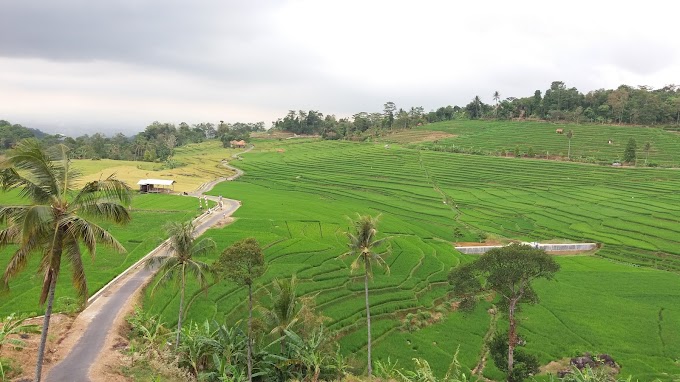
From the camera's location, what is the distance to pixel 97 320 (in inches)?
829

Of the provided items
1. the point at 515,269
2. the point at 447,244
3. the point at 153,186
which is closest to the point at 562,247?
the point at 447,244

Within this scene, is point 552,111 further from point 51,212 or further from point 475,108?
point 51,212

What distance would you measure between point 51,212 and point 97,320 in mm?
11636

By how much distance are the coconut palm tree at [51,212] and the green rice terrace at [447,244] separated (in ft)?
37.0

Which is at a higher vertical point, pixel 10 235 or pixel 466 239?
pixel 10 235

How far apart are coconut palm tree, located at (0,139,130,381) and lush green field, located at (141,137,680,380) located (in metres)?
12.7

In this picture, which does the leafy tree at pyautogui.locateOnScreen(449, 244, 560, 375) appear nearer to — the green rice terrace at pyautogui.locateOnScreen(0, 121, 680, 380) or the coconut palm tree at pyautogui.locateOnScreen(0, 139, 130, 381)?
the green rice terrace at pyautogui.locateOnScreen(0, 121, 680, 380)


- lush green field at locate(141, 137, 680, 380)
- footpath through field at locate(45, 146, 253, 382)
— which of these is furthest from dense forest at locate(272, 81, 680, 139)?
footpath through field at locate(45, 146, 253, 382)

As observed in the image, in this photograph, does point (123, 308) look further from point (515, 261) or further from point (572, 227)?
point (572, 227)

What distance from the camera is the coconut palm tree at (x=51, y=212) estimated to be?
456 inches

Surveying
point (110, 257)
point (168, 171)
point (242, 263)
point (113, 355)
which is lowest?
point (113, 355)

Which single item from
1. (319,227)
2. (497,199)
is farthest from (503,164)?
(319,227)

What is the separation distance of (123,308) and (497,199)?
178ft

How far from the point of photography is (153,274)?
2772 centimetres
